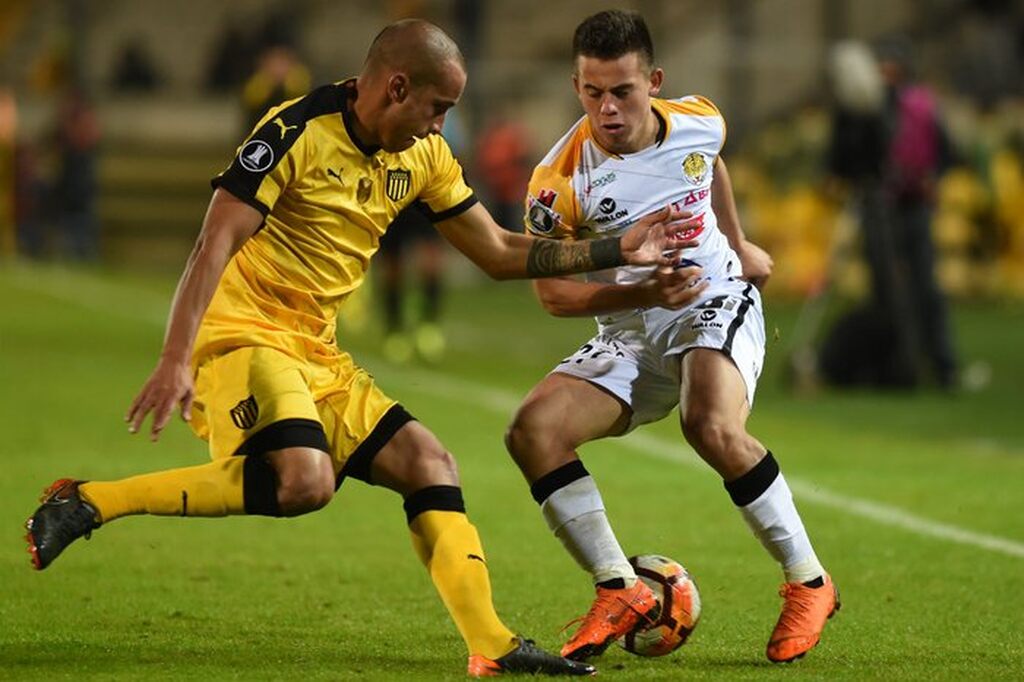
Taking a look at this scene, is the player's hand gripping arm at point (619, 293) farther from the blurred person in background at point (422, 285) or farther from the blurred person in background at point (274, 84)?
the blurred person in background at point (274, 84)

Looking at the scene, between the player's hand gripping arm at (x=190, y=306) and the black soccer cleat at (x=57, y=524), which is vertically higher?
the player's hand gripping arm at (x=190, y=306)

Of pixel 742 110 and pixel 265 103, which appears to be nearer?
pixel 265 103

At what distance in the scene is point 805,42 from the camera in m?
30.5

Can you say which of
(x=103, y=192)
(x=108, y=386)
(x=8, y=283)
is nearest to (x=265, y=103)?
(x=108, y=386)

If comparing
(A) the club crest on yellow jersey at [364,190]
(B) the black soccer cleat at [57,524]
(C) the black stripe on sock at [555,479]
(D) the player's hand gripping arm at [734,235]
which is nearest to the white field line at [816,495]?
(D) the player's hand gripping arm at [734,235]

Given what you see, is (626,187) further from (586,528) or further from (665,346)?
(586,528)

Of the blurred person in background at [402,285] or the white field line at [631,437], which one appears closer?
the white field line at [631,437]

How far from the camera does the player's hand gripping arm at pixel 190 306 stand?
19.8 ft

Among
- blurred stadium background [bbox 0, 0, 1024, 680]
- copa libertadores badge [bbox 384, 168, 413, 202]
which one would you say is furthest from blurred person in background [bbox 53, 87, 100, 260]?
copa libertadores badge [bbox 384, 168, 413, 202]

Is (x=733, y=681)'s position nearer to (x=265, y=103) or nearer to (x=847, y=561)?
(x=847, y=561)

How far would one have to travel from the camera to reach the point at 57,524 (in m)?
6.26

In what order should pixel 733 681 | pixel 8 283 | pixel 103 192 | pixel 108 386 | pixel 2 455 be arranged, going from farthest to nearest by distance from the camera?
pixel 103 192 < pixel 8 283 < pixel 108 386 < pixel 2 455 < pixel 733 681

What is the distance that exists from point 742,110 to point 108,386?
15.2 m

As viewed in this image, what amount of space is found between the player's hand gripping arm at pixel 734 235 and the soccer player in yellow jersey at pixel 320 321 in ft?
2.10
